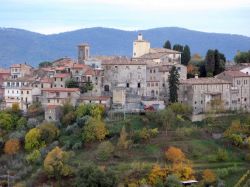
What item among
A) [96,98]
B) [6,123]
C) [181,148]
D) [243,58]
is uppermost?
[243,58]

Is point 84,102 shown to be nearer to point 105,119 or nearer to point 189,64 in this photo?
point 105,119

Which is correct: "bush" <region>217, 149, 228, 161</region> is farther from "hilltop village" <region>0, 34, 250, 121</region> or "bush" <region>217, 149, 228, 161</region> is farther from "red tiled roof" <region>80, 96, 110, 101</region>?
"red tiled roof" <region>80, 96, 110, 101</region>

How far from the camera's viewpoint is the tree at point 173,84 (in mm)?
70812

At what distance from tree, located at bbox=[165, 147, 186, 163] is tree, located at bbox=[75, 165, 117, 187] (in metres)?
8.15

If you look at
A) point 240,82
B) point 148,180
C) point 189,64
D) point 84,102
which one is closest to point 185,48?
point 189,64

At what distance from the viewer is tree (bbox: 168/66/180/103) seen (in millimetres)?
70812

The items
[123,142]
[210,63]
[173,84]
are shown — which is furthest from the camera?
[210,63]

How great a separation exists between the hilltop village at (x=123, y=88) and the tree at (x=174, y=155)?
34.3 ft

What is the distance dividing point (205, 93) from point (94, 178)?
23307 millimetres

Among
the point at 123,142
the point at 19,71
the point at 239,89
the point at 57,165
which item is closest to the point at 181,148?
the point at 123,142

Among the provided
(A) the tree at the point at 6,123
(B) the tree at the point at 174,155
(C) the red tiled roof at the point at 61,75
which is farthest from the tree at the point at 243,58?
(A) the tree at the point at 6,123

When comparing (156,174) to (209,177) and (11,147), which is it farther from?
(11,147)

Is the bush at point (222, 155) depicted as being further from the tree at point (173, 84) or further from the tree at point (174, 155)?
the tree at point (173, 84)

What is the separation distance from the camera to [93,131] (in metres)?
65.0
